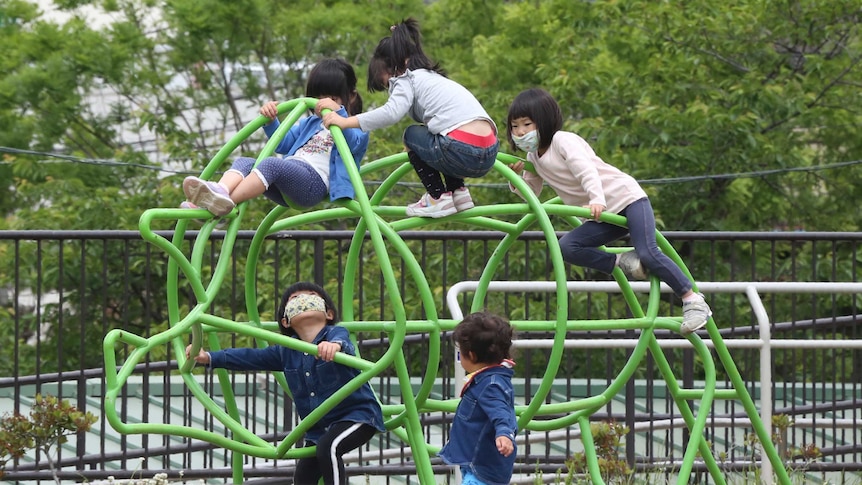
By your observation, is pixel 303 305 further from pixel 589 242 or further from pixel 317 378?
pixel 589 242

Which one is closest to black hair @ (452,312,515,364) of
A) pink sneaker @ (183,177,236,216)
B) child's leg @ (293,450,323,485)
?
child's leg @ (293,450,323,485)

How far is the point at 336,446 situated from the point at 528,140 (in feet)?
4.53

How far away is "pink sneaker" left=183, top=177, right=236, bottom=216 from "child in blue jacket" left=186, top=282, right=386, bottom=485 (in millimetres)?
583

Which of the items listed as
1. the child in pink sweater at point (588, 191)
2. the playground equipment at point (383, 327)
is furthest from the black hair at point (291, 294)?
the child in pink sweater at point (588, 191)

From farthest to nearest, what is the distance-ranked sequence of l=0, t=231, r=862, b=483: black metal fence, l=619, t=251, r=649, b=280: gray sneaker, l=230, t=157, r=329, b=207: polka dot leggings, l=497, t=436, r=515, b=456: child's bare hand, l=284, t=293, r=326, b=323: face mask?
1. l=0, t=231, r=862, b=483: black metal fence
2. l=619, t=251, r=649, b=280: gray sneaker
3. l=284, t=293, r=326, b=323: face mask
4. l=230, t=157, r=329, b=207: polka dot leggings
5. l=497, t=436, r=515, b=456: child's bare hand

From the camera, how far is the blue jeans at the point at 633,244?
5203 mm

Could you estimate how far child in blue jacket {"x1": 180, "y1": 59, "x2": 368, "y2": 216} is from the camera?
15.5ft

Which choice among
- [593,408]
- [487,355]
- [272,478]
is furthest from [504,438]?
[272,478]

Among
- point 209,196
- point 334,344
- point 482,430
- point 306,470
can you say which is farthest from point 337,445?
point 209,196

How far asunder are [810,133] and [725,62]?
1250mm

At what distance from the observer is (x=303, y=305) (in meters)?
5.09

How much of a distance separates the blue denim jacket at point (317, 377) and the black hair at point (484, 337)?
468mm

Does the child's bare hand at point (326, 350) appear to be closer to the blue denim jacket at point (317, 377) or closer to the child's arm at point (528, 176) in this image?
the blue denim jacket at point (317, 377)

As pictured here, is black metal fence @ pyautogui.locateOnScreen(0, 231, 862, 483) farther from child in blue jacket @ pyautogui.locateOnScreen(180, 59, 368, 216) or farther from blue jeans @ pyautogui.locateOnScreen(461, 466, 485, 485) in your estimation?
blue jeans @ pyautogui.locateOnScreen(461, 466, 485, 485)
